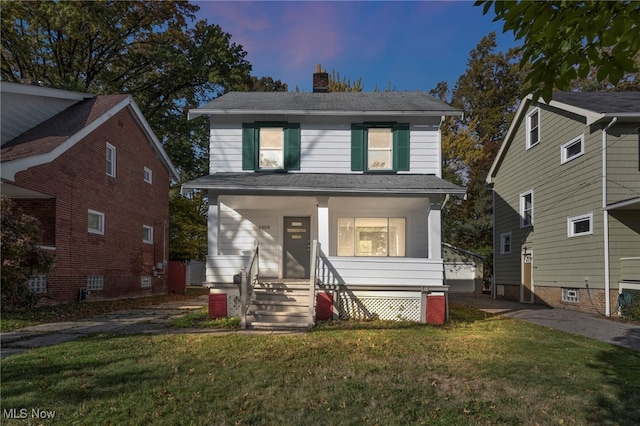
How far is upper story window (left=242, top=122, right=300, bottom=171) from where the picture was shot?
41.7ft

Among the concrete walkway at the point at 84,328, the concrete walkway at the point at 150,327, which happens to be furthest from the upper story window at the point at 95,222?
the concrete walkway at the point at 84,328

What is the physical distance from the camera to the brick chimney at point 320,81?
16.2 metres

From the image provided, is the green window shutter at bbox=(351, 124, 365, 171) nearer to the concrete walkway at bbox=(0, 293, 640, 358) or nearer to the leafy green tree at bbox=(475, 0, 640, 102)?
the concrete walkway at bbox=(0, 293, 640, 358)

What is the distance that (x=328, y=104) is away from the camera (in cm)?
1348

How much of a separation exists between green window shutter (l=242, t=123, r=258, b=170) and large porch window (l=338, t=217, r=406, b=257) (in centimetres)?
340

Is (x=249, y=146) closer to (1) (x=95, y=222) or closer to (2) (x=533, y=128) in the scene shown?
(1) (x=95, y=222)

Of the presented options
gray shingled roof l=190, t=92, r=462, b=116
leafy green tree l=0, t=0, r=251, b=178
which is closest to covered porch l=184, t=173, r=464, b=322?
Answer: gray shingled roof l=190, t=92, r=462, b=116

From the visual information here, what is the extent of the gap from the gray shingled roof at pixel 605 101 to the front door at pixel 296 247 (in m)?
9.88

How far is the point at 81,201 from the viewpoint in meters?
14.0

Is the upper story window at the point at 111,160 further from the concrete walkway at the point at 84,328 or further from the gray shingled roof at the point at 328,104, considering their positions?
the concrete walkway at the point at 84,328

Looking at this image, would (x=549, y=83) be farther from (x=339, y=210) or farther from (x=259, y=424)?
(x=339, y=210)

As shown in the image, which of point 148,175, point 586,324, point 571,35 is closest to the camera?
point 571,35

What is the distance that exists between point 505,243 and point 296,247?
1171 cm
